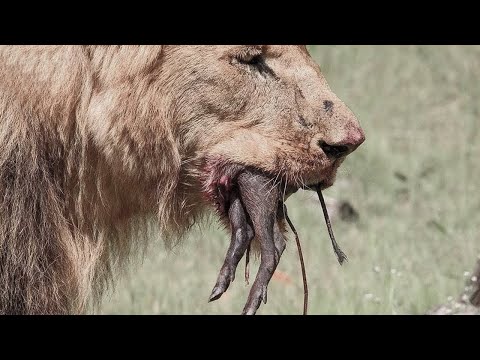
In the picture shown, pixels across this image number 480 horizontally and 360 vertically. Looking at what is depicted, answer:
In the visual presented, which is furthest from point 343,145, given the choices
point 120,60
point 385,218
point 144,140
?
point 385,218

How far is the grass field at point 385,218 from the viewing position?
18.5 feet

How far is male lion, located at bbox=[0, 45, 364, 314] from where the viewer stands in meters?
3.62

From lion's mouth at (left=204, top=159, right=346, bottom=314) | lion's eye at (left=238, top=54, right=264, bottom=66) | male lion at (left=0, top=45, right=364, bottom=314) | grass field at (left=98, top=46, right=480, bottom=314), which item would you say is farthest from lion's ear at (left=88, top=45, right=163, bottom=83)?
grass field at (left=98, top=46, right=480, bottom=314)

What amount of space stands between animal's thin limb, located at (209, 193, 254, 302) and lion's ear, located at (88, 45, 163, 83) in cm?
52

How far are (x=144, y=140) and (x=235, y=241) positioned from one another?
0.44 meters

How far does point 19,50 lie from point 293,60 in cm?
90

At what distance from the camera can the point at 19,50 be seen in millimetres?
3590

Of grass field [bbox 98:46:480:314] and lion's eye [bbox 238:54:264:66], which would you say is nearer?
lion's eye [bbox 238:54:264:66]

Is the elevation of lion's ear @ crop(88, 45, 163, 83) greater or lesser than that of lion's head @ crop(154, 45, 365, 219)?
greater

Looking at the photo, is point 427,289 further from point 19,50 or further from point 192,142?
Answer: point 19,50

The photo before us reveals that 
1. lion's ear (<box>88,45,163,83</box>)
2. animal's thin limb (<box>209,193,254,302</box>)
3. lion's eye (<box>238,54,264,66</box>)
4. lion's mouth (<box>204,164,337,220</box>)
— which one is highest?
lion's eye (<box>238,54,264,66</box>)

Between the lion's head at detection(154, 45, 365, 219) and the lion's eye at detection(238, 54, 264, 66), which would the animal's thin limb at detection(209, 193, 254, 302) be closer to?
the lion's head at detection(154, 45, 365, 219)

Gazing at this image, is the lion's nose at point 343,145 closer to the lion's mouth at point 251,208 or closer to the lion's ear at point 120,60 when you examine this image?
the lion's mouth at point 251,208
